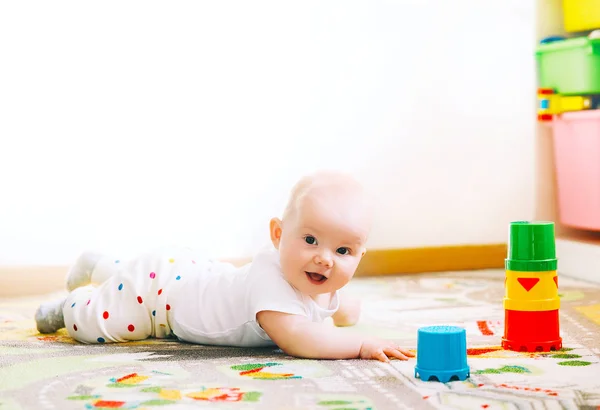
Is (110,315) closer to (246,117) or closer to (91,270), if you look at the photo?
(91,270)

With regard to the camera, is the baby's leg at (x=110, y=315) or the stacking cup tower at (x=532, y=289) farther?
the baby's leg at (x=110, y=315)

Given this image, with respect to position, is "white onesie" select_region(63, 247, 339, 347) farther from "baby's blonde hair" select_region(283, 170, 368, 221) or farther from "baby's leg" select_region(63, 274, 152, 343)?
"baby's blonde hair" select_region(283, 170, 368, 221)

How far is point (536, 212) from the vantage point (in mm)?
2373

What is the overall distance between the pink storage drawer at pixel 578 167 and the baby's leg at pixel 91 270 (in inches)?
46.3

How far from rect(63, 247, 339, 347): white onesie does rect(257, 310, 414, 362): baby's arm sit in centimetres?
4

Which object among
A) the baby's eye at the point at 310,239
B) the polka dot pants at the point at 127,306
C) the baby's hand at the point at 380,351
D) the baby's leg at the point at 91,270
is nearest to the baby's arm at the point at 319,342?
the baby's hand at the point at 380,351

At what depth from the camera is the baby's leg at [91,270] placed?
1.51m

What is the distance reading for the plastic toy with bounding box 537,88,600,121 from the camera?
7.07 ft

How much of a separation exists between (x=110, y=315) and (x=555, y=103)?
1.33 meters

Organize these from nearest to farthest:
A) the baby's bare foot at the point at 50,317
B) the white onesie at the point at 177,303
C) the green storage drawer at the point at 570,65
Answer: the white onesie at the point at 177,303 → the baby's bare foot at the point at 50,317 → the green storage drawer at the point at 570,65

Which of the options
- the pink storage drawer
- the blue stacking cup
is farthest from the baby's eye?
the pink storage drawer

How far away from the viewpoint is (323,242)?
123 cm

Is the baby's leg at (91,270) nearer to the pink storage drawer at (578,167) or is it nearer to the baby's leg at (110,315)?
the baby's leg at (110,315)

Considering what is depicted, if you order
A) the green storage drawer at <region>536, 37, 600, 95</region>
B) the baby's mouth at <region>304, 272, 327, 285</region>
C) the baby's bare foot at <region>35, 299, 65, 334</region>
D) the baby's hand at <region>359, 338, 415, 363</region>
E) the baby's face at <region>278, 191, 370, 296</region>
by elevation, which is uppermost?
the green storage drawer at <region>536, 37, 600, 95</region>
